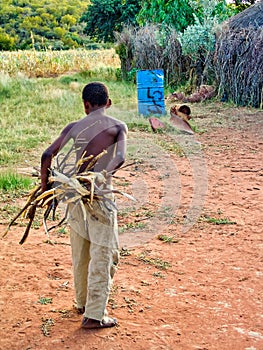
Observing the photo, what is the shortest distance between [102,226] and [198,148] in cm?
526

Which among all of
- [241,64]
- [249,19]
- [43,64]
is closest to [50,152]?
[241,64]

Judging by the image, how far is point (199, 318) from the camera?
2.98 meters

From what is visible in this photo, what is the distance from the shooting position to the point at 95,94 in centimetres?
275

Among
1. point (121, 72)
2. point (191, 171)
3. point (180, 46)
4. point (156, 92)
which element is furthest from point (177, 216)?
point (121, 72)

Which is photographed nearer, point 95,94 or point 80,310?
point 95,94

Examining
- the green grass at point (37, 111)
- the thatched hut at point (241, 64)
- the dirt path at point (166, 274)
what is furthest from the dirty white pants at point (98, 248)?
the thatched hut at point (241, 64)

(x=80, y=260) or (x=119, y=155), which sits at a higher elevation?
(x=119, y=155)

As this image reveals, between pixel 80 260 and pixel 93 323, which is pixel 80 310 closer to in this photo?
pixel 93 323

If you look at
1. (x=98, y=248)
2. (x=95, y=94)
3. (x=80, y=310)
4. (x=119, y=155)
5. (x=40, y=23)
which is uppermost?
(x=40, y=23)

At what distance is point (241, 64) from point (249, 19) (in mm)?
2048

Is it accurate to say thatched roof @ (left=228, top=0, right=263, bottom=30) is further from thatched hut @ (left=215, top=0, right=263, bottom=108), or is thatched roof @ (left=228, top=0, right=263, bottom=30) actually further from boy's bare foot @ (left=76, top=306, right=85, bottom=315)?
boy's bare foot @ (left=76, top=306, right=85, bottom=315)

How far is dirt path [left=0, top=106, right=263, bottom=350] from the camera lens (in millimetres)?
2775

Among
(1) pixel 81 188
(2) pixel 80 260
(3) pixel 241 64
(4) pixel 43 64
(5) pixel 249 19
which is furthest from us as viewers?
(4) pixel 43 64

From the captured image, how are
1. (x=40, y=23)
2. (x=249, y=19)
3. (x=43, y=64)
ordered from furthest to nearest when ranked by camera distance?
(x=40, y=23) < (x=43, y=64) < (x=249, y=19)
